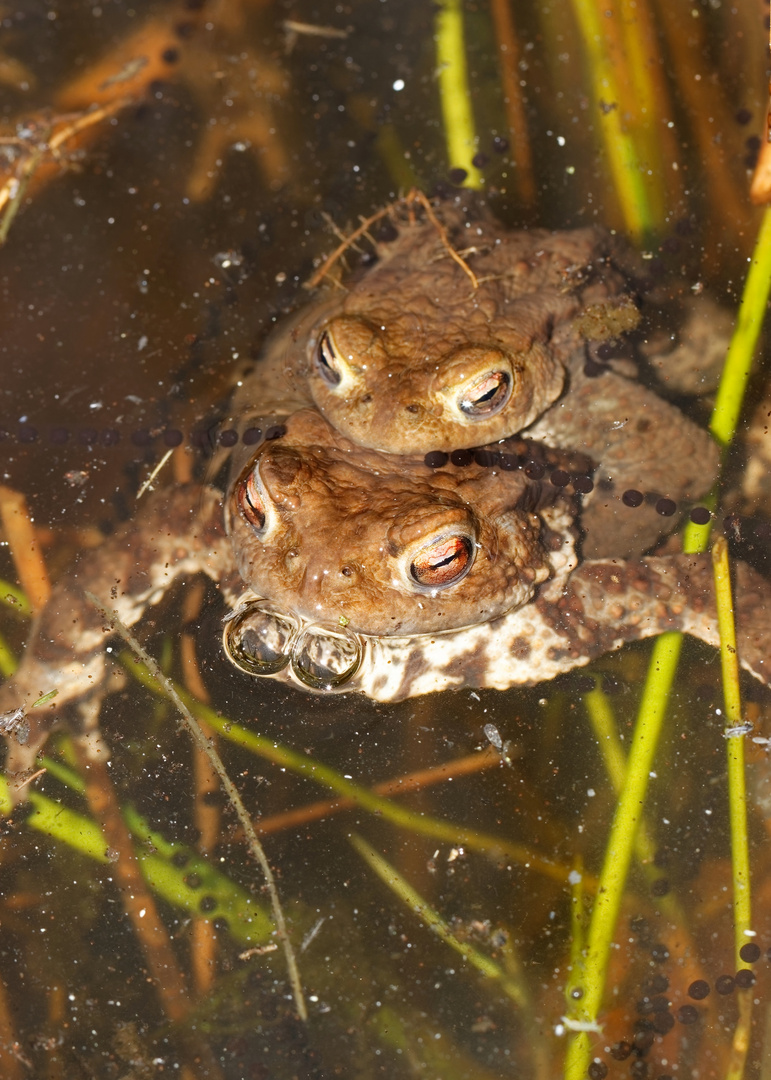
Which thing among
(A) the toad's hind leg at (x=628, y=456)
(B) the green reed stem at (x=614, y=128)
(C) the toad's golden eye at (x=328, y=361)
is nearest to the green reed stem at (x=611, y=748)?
(A) the toad's hind leg at (x=628, y=456)

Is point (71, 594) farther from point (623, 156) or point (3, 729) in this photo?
point (623, 156)

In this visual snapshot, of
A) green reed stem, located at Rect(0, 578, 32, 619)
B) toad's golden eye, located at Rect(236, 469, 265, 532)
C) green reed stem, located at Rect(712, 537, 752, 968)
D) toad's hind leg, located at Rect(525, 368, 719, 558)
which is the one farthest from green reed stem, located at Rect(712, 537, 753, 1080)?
green reed stem, located at Rect(0, 578, 32, 619)

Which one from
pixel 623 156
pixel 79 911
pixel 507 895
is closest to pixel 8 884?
pixel 79 911

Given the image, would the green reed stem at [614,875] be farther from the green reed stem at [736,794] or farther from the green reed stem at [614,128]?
the green reed stem at [614,128]

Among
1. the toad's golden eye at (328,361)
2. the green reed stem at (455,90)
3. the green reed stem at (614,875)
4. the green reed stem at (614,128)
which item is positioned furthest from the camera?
the green reed stem at (455,90)

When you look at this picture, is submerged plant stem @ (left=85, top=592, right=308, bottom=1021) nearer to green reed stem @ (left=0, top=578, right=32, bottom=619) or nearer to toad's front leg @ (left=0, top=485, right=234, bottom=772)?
Answer: toad's front leg @ (left=0, top=485, right=234, bottom=772)
